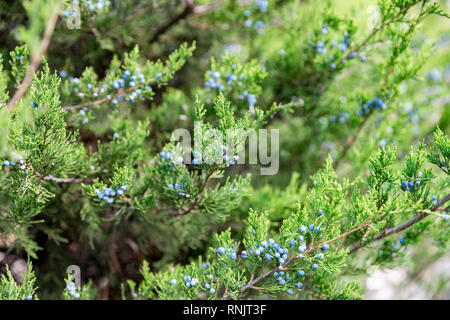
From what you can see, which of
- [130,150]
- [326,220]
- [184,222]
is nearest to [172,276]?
[184,222]

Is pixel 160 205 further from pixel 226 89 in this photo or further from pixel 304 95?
pixel 304 95

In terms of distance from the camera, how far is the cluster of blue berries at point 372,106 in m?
1.87

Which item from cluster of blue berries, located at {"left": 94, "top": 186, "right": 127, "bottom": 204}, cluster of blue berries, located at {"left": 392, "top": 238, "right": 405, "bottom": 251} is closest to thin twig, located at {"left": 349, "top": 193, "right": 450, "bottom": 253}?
cluster of blue berries, located at {"left": 392, "top": 238, "right": 405, "bottom": 251}

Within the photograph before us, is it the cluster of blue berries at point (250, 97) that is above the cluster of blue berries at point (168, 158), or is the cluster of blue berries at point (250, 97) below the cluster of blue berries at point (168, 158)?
above

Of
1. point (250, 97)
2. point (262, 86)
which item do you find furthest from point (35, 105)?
point (262, 86)

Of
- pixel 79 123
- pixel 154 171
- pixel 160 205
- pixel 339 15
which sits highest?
pixel 339 15

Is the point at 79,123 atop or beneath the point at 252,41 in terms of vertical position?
beneath

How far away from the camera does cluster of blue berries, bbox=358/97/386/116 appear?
1866mm

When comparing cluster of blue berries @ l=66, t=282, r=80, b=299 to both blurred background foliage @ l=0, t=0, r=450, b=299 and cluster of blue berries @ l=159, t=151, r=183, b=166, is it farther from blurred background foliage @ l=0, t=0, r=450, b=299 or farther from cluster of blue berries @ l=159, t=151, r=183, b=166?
cluster of blue berries @ l=159, t=151, r=183, b=166

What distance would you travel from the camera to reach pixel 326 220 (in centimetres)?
123

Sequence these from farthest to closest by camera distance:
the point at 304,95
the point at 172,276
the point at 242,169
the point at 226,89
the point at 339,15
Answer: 1. the point at 242,169
2. the point at 304,95
3. the point at 339,15
4. the point at 226,89
5. the point at 172,276

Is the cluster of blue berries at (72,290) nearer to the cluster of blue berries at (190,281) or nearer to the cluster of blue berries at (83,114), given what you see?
the cluster of blue berries at (190,281)

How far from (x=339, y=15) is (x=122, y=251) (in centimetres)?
190

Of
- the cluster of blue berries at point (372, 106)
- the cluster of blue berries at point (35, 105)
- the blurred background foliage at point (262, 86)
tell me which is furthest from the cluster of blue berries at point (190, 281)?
the cluster of blue berries at point (372, 106)
